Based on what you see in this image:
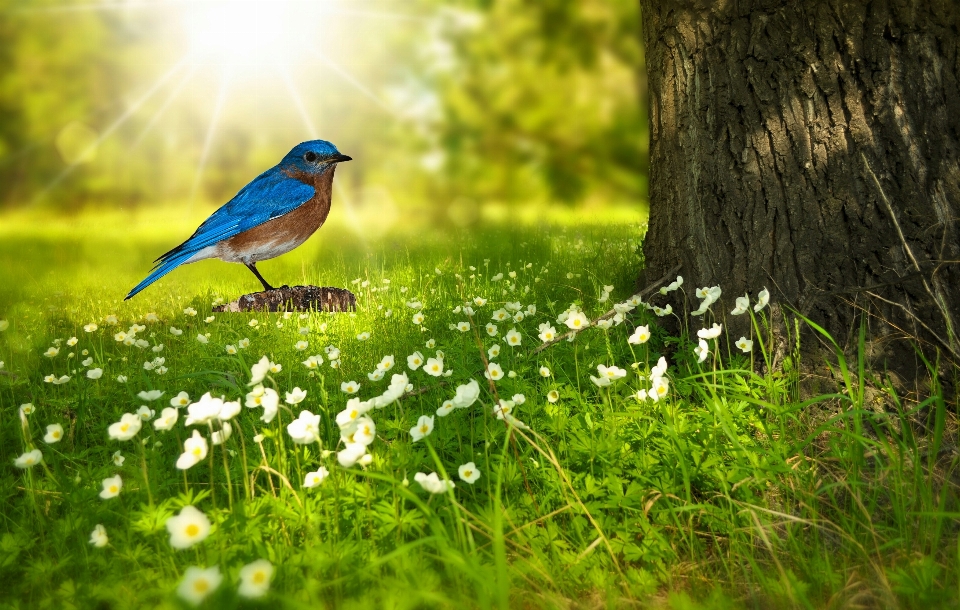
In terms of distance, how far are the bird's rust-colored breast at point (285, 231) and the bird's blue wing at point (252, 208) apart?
0.14 feet

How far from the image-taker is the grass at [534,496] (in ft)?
6.12

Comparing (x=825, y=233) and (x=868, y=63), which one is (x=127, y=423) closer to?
(x=825, y=233)

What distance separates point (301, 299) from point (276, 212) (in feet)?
2.44

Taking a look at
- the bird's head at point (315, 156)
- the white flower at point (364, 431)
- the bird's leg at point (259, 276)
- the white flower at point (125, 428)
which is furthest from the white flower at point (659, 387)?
the bird's leg at point (259, 276)

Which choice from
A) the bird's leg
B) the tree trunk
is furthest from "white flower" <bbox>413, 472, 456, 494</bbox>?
the bird's leg

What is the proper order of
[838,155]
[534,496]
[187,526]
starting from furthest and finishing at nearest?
[838,155], [534,496], [187,526]

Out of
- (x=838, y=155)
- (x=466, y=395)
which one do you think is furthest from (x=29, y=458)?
(x=838, y=155)

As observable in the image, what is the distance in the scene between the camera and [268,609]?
1.68 m

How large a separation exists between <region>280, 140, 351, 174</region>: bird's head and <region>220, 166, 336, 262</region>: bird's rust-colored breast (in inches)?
1.9

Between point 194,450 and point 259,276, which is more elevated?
point 259,276

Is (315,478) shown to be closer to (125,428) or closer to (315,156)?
(125,428)

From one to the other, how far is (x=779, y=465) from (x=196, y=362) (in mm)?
3184

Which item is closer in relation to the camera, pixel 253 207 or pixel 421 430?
pixel 421 430

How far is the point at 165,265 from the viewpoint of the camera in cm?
511
